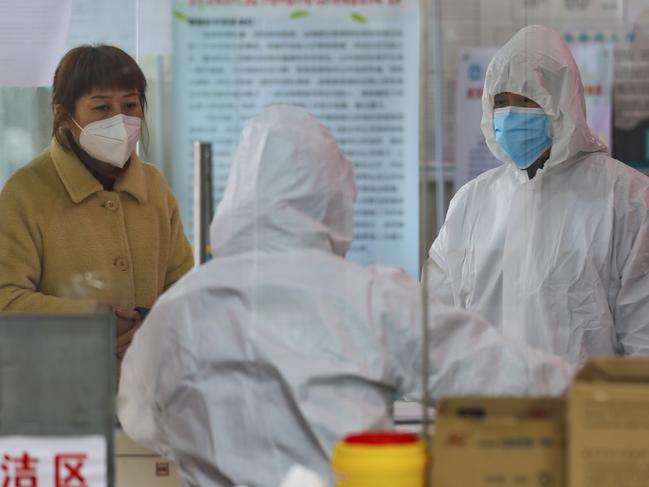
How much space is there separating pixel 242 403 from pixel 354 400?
0.21 meters

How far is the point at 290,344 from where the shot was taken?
6.95ft

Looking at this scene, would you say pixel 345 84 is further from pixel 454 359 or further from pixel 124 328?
pixel 124 328

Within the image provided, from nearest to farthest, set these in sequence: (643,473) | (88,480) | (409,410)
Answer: (643,473), (88,480), (409,410)

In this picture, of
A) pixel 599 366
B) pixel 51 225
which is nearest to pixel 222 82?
pixel 51 225

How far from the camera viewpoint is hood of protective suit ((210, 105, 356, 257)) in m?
2.16

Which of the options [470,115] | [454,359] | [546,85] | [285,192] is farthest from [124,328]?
[546,85]

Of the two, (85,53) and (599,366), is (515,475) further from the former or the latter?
(85,53)

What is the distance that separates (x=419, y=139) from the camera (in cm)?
231

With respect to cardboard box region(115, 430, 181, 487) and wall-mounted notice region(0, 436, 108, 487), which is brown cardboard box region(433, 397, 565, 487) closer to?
wall-mounted notice region(0, 436, 108, 487)

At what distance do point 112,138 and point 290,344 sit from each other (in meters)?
0.74

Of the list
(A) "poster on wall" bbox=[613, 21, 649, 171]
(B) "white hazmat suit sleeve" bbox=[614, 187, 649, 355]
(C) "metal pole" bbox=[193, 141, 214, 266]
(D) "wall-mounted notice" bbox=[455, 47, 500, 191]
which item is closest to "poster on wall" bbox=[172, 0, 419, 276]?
(C) "metal pole" bbox=[193, 141, 214, 266]

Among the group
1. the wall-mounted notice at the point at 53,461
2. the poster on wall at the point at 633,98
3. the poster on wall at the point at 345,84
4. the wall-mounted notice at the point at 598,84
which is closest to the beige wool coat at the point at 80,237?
the poster on wall at the point at 345,84

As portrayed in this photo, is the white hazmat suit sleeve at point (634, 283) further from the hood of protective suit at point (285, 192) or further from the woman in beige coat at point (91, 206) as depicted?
the woman in beige coat at point (91, 206)

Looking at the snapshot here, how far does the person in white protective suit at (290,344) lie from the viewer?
6.87 ft
